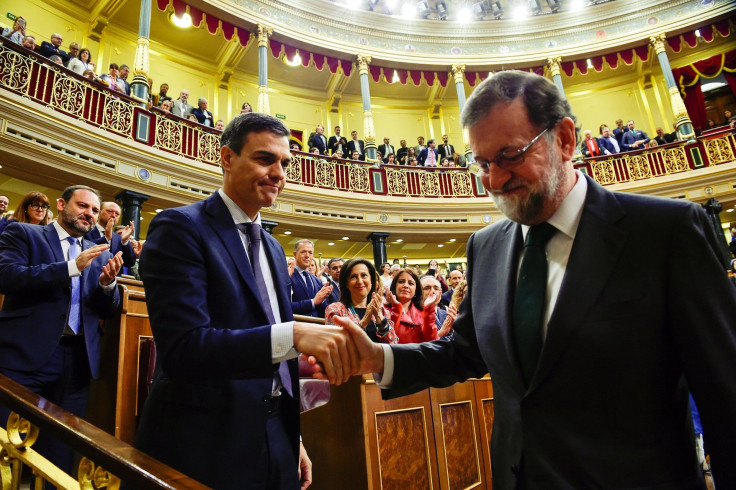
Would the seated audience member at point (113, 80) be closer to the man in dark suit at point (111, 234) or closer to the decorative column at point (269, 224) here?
the decorative column at point (269, 224)

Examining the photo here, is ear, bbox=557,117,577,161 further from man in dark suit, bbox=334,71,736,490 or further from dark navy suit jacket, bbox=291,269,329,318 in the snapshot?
dark navy suit jacket, bbox=291,269,329,318

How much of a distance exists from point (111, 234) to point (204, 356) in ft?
9.76

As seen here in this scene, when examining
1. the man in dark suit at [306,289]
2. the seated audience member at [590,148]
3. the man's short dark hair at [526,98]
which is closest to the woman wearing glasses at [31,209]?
the man in dark suit at [306,289]

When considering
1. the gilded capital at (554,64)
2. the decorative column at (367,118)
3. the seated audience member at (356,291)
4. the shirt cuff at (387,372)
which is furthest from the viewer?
the gilded capital at (554,64)

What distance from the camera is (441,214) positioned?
32.7 feet

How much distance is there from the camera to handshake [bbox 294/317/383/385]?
114 cm

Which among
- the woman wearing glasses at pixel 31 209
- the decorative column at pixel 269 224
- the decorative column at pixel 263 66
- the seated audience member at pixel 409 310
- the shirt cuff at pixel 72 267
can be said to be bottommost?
the seated audience member at pixel 409 310

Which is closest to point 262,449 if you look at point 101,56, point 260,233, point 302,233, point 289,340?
point 289,340

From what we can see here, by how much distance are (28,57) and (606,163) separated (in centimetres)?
1053

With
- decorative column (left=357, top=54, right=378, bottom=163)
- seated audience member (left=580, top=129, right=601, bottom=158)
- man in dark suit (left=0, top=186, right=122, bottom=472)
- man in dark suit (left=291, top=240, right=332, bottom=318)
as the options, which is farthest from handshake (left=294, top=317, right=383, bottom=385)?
seated audience member (left=580, top=129, right=601, bottom=158)

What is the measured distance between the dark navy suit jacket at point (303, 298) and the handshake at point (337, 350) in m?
2.69

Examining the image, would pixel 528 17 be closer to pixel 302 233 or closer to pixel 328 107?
pixel 328 107

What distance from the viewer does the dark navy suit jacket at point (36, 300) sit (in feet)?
6.40

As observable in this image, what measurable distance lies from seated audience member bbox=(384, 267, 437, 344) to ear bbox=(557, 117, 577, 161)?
241cm
